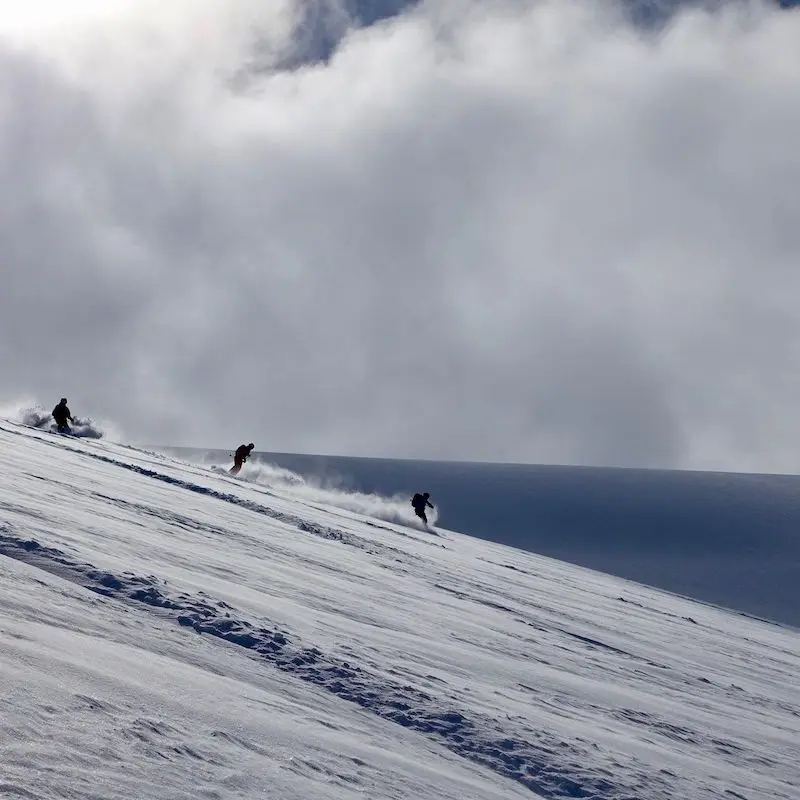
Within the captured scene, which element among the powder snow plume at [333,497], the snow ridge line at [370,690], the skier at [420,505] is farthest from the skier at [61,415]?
the snow ridge line at [370,690]

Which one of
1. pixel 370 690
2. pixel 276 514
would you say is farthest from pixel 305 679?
pixel 276 514

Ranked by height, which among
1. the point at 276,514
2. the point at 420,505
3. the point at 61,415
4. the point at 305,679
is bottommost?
the point at 305,679

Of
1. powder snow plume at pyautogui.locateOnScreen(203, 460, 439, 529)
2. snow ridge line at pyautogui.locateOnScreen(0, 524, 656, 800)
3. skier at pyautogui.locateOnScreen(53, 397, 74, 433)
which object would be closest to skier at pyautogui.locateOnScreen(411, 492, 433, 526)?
powder snow plume at pyautogui.locateOnScreen(203, 460, 439, 529)

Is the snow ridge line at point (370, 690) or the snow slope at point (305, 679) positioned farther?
the snow ridge line at point (370, 690)

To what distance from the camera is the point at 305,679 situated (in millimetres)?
8188

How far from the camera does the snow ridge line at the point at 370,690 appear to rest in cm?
783

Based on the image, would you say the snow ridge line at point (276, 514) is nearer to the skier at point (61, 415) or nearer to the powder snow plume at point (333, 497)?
the powder snow plume at point (333, 497)

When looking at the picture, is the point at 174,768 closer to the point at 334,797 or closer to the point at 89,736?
the point at 89,736

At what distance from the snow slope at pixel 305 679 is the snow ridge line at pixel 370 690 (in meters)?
0.03

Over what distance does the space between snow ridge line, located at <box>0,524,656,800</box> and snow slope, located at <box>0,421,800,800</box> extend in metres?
0.03

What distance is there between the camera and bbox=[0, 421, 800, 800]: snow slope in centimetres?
569

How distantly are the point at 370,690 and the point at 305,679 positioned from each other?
2.25ft

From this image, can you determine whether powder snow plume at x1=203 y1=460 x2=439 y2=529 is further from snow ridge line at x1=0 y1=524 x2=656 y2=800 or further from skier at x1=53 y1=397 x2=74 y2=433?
snow ridge line at x1=0 y1=524 x2=656 y2=800

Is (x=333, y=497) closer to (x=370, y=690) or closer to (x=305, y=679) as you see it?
(x=370, y=690)
